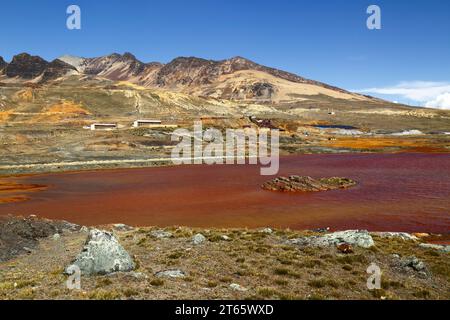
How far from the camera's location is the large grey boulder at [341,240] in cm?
2169

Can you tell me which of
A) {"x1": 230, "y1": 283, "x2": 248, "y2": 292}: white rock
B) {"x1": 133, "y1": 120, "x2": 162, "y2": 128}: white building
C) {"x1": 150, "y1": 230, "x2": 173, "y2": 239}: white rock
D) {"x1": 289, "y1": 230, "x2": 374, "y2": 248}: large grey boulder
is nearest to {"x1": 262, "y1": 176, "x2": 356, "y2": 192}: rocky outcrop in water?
{"x1": 150, "y1": 230, "x2": 173, "y2": 239}: white rock

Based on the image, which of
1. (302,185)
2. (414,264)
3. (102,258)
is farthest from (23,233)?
(302,185)

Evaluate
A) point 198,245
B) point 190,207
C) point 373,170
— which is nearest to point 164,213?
point 190,207

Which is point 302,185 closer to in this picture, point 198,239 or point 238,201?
point 238,201

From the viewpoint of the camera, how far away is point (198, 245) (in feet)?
74.3

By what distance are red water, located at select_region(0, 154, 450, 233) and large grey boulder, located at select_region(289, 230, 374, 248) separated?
11.0 meters

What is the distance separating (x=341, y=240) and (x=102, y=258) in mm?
12607

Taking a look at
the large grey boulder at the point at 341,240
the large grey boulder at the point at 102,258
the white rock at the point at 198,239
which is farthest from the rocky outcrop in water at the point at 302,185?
the large grey boulder at the point at 102,258

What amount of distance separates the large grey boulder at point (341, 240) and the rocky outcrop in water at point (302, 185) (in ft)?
101

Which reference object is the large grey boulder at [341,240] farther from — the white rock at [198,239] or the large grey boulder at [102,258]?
the large grey boulder at [102,258]

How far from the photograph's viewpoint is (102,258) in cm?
1714

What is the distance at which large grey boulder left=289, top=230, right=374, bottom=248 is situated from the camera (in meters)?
21.7
